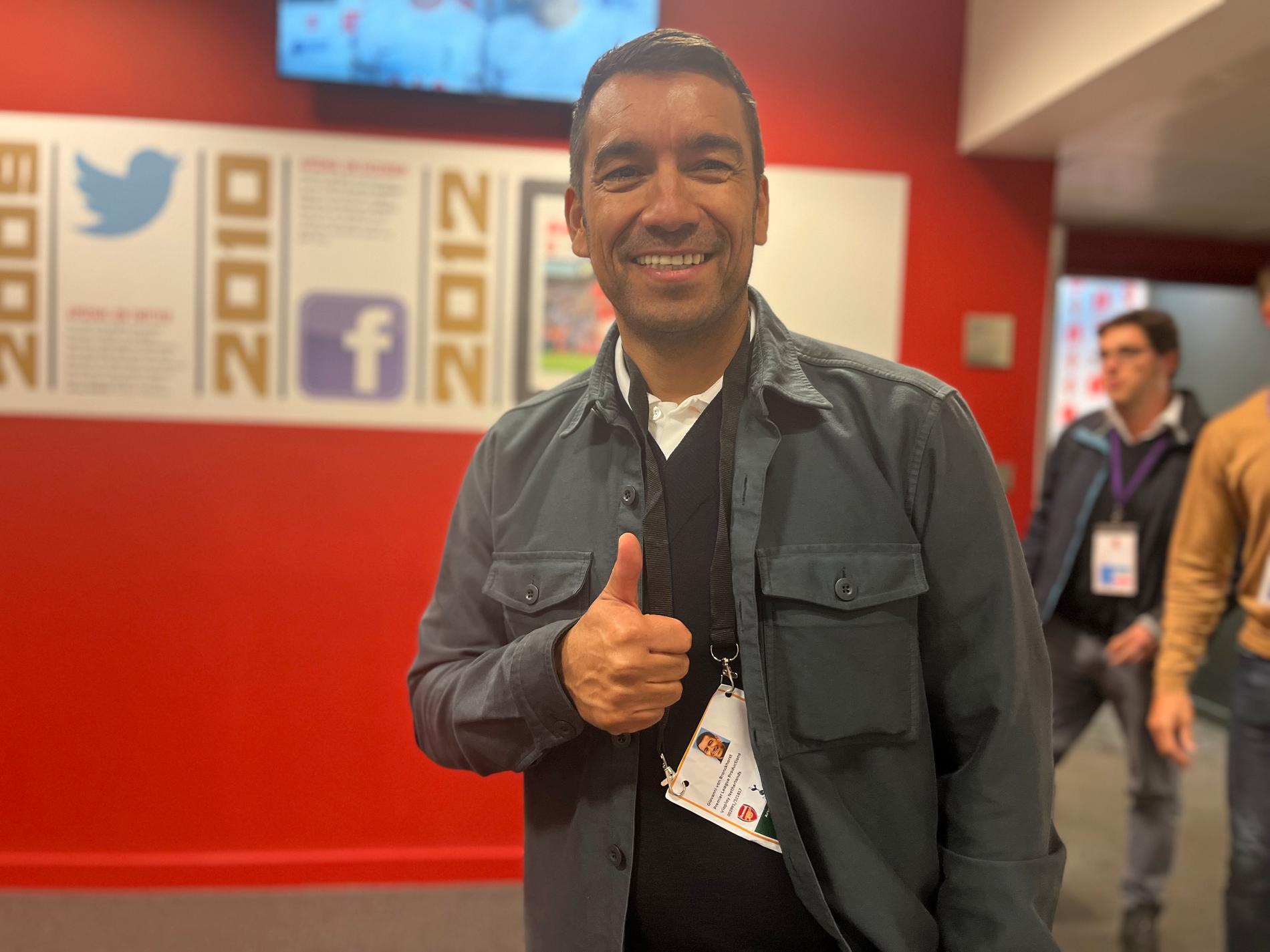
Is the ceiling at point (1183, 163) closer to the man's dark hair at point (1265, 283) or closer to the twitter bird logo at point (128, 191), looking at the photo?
the man's dark hair at point (1265, 283)

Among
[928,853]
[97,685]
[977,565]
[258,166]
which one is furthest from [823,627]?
[97,685]

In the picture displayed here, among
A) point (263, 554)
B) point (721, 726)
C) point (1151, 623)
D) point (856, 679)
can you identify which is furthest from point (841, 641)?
point (263, 554)

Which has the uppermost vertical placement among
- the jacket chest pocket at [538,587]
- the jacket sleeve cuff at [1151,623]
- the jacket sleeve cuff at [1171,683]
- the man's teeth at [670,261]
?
the man's teeth at [670,261]

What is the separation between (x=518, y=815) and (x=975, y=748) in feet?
6.89

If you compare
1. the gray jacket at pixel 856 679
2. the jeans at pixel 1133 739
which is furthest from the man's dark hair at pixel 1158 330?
the gray jacket at pixel 856 679

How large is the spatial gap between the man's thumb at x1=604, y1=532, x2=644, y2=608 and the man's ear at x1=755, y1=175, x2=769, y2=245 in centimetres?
40

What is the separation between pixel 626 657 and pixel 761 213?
1.87 feet

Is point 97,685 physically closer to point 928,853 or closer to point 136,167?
point 136,167

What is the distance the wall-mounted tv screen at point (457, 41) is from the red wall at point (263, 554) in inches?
4.7

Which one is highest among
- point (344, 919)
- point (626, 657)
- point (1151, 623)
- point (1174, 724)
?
point (626, 657)

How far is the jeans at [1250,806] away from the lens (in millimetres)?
1813

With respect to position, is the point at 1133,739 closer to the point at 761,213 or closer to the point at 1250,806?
the point at 1250,806

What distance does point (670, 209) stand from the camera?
974 millimetres

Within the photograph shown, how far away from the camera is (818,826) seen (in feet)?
3.19
